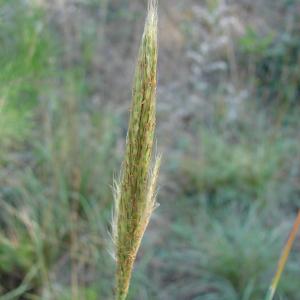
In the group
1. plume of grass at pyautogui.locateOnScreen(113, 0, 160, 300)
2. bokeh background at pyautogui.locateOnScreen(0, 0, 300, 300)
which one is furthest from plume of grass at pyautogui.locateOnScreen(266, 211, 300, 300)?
bokeh background at pyautogui.locateOnScreen(0, 0, 300, 300)

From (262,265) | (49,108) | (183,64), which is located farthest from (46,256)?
(183,64)

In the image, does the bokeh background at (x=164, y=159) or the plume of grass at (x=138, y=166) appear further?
the bokeh background at (x=164, y=159)

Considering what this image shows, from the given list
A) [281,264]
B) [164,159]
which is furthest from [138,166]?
[164,159]

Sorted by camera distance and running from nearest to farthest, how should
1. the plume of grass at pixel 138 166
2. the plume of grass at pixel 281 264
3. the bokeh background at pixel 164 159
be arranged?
the plume of grass at pixel 138 166
the plume of grass at pixel 281 264
the bokeh background at pixel 164 159

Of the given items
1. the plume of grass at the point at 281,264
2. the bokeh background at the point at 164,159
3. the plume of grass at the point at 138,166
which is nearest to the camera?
the plume of grass at the point at 138,166

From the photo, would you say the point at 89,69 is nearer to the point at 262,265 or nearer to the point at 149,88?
the point at 262,265

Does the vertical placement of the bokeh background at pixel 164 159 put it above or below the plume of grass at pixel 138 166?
below

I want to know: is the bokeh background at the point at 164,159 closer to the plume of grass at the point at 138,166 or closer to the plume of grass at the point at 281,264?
the plume of grass at the point at 281,264

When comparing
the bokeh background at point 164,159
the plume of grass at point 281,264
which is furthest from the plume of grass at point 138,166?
the bokeh background at point 164,159
